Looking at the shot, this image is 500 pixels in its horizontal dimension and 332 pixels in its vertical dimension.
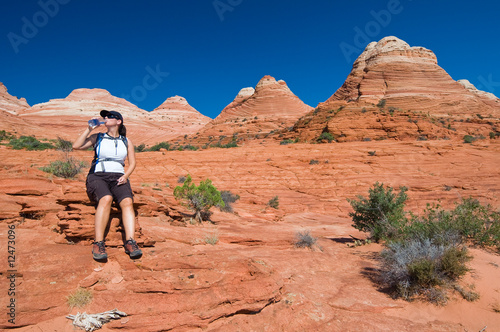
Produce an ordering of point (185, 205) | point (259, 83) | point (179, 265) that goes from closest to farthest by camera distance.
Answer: point (179, 265)
point (185, 205)
point (259, 83)

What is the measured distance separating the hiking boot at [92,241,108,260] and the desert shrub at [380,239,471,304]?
3.88 m

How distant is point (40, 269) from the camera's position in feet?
9.27

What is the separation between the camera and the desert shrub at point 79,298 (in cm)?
254

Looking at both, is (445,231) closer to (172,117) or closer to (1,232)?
(1,232)

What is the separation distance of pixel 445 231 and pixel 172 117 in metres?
80.7

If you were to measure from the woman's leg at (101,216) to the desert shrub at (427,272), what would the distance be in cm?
401

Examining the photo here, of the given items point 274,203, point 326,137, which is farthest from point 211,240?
point 326,137

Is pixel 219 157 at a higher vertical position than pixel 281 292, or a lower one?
higher

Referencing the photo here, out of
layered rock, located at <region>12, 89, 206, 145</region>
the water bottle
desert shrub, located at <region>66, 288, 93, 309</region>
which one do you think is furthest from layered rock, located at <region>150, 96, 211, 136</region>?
desert shrub, located at <region>66, 288, 93, 309</region>

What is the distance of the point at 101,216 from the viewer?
126 inches

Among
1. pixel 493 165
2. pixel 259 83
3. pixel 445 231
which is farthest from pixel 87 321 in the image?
pixel 259 83

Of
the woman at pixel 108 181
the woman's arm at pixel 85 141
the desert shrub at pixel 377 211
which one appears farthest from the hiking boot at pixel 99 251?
the desert shrub at pixel 377 211

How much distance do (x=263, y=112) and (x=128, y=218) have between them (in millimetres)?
55537

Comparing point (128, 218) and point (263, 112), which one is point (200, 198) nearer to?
point (128, 218)
